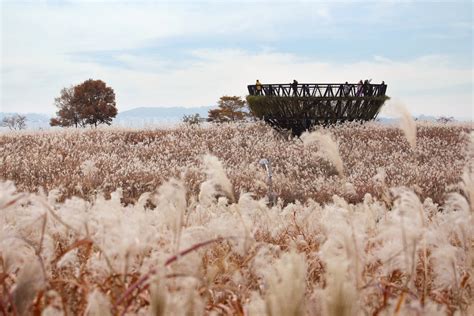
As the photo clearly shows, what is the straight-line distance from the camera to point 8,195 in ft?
5.38

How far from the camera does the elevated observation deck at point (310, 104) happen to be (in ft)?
66.6

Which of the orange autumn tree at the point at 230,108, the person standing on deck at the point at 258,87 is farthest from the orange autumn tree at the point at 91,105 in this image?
the person standing on deck at the point at 258,87

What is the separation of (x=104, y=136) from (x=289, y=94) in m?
6.60

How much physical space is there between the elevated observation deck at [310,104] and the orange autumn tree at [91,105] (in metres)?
19.1

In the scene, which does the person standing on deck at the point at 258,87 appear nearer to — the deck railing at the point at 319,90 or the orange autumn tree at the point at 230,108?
the deck railing at the point at 319,90

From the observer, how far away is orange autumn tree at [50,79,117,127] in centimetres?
3844

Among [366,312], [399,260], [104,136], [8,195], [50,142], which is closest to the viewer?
[8,195]

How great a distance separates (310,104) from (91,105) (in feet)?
72.7

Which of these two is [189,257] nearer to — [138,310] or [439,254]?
[138,310]

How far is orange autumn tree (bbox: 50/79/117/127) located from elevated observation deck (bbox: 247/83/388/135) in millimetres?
19068

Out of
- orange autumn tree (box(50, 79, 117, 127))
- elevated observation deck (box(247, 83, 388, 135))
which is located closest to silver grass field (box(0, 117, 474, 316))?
elevated observation deck (box(247, 83, 388, 135))

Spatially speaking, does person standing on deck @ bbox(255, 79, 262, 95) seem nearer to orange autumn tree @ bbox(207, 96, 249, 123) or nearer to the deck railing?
the deck railing

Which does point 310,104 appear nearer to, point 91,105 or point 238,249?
point 238,249

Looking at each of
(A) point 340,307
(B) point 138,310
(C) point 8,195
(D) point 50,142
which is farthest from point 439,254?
(D) point 50,142
